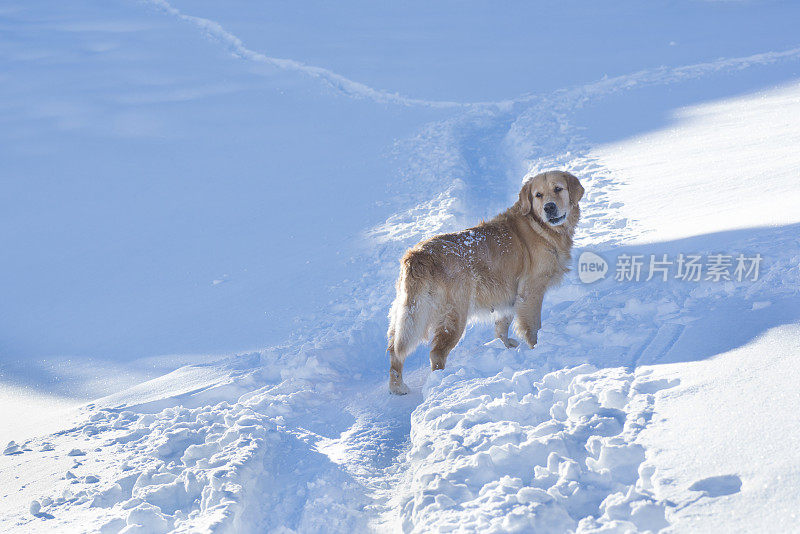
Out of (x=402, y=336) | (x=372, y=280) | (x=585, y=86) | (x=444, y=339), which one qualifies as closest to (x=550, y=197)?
(x=444, y=339)

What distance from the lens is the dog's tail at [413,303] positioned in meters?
4.34

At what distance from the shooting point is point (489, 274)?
4809 mm

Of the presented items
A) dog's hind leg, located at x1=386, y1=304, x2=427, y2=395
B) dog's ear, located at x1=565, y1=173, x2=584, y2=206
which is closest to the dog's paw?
dog's hind leg, located at x1=386, y1=304, x2=427, y2=395

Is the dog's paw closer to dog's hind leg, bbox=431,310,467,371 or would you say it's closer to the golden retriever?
the golden retriever

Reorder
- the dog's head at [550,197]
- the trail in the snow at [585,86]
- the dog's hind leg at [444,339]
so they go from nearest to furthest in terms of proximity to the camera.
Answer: the dog's hind leg at [444,339], the dog's head at [550,197], the trail in the snow at [585,86]

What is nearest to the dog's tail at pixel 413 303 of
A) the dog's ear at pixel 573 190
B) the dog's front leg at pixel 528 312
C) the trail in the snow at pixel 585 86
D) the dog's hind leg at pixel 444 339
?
the dog's hind leg at pixel 444 339

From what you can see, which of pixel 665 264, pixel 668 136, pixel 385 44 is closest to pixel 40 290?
pixel 665 264

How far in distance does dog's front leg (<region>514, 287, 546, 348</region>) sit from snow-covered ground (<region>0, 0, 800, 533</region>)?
0.70 ft

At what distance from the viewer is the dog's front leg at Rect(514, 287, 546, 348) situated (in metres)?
4.98

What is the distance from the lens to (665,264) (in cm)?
516

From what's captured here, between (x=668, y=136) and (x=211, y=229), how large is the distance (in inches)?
261

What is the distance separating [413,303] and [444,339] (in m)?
0.39

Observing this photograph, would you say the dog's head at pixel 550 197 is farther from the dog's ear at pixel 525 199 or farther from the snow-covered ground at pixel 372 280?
the snow-covered ground at pixel 372 280

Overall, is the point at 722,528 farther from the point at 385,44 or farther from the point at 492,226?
the point at 385,44
